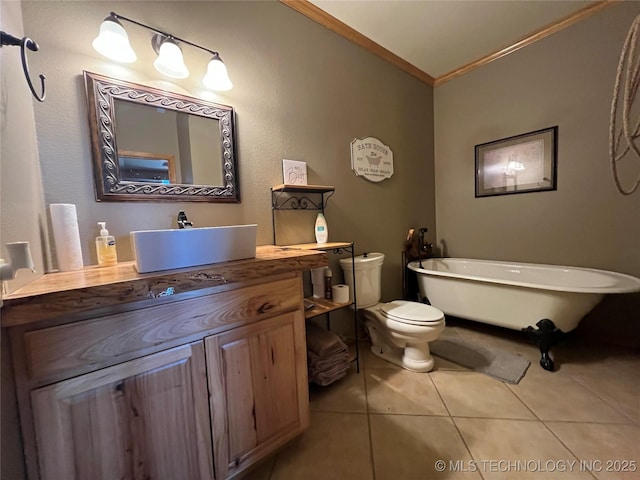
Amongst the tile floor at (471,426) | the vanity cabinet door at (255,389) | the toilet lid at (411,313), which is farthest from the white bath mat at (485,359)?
the vanity cabinet door at (255,389)

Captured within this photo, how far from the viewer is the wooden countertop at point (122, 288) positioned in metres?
0.58

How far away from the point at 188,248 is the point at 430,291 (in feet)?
6.79

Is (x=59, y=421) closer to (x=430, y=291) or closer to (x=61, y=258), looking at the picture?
(x=61, y=258)

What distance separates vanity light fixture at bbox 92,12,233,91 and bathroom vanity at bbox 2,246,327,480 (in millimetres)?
970

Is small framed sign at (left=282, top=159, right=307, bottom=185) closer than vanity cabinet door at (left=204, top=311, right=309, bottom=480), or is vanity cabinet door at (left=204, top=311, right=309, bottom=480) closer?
vanity cabinet door at (left=204, top=311, right=309, bottom=480)

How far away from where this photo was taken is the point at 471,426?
4.11 feet

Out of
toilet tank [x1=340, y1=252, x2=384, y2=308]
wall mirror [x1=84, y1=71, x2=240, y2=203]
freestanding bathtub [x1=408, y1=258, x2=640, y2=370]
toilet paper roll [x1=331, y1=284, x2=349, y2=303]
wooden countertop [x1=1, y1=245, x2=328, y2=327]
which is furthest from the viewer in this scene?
toilet tank [x1=340, y1=252, x2=384, y2=308]

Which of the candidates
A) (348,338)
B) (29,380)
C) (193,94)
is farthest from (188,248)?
(348,338)

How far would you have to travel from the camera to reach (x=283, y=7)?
5.53ft

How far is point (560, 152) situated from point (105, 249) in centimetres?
322

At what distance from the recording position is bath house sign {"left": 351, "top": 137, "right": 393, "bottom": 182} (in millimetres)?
2121

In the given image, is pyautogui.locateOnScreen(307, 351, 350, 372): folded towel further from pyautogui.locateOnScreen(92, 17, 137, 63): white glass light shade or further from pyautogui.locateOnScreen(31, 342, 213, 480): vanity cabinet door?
pyautogui.locateOnScreen(92, 17, 137, 63): white glass light shade

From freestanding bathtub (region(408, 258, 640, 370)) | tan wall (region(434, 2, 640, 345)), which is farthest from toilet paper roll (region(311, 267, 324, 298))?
tan wall (region(434, 2, 640, 345))

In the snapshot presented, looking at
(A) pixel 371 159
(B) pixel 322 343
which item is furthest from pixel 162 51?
(B) pixel 322 343
